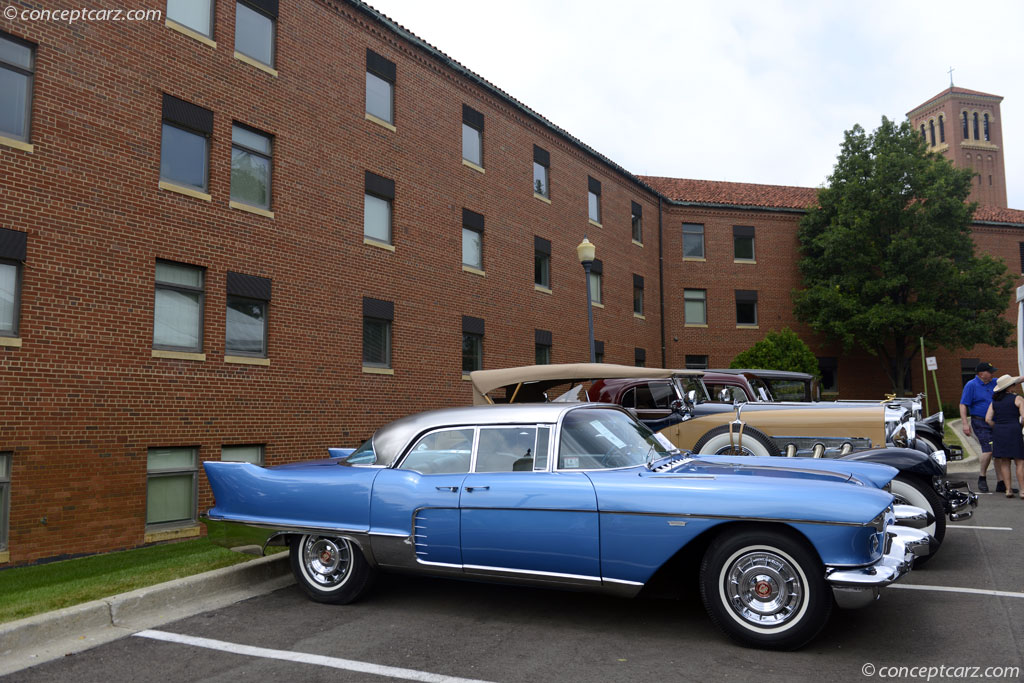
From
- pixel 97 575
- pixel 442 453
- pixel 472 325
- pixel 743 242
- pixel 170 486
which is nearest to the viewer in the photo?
pixel 442 453

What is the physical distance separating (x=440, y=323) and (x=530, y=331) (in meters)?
3.96

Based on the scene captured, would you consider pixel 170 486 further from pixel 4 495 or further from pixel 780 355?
pixel 780 355

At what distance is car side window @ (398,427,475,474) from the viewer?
17.9 feet

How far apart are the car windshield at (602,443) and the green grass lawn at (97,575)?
129 inches

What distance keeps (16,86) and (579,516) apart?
9.92m

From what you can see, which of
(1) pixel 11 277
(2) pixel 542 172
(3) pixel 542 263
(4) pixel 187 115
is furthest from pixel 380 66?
(1) pixel 11 277

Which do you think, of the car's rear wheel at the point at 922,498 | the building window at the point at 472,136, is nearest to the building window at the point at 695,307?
the building window at the point at 472,136

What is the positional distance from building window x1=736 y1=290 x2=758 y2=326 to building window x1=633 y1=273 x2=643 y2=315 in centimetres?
525

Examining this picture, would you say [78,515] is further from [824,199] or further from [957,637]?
[824,199]

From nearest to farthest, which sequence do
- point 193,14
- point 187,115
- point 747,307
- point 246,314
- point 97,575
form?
point 97,575 → point 187,115 → point 193,14 → point 246,314 → point 747,307

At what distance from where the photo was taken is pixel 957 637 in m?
4.50

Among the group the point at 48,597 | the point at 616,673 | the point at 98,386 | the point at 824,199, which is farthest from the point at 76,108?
the point at 824,199

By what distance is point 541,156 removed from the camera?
22000 mm

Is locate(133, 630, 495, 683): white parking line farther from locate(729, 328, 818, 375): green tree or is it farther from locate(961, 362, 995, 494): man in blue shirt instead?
locate(729, 328, 818, 375): green tree
